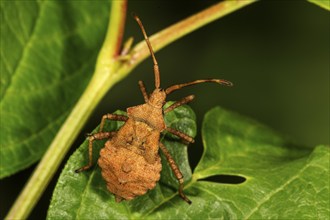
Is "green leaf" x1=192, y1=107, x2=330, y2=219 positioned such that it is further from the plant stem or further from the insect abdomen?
the plant stem

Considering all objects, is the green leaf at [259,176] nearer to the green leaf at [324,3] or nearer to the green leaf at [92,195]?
the green leaf at [92,195]

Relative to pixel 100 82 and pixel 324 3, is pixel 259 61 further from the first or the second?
pixel 100 82

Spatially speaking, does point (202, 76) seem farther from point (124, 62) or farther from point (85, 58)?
point (124, 62)

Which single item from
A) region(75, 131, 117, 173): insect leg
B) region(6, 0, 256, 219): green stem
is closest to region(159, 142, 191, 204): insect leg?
region(75, 131, 117, 173): insect leg

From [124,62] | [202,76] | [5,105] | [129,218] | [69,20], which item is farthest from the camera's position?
[202,76]

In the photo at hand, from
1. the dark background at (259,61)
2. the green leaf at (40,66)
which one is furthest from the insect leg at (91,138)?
the dark background at (259,61)

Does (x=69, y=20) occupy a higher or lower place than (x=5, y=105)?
higher

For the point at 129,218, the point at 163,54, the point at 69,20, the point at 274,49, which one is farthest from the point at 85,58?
the point at 274,49
